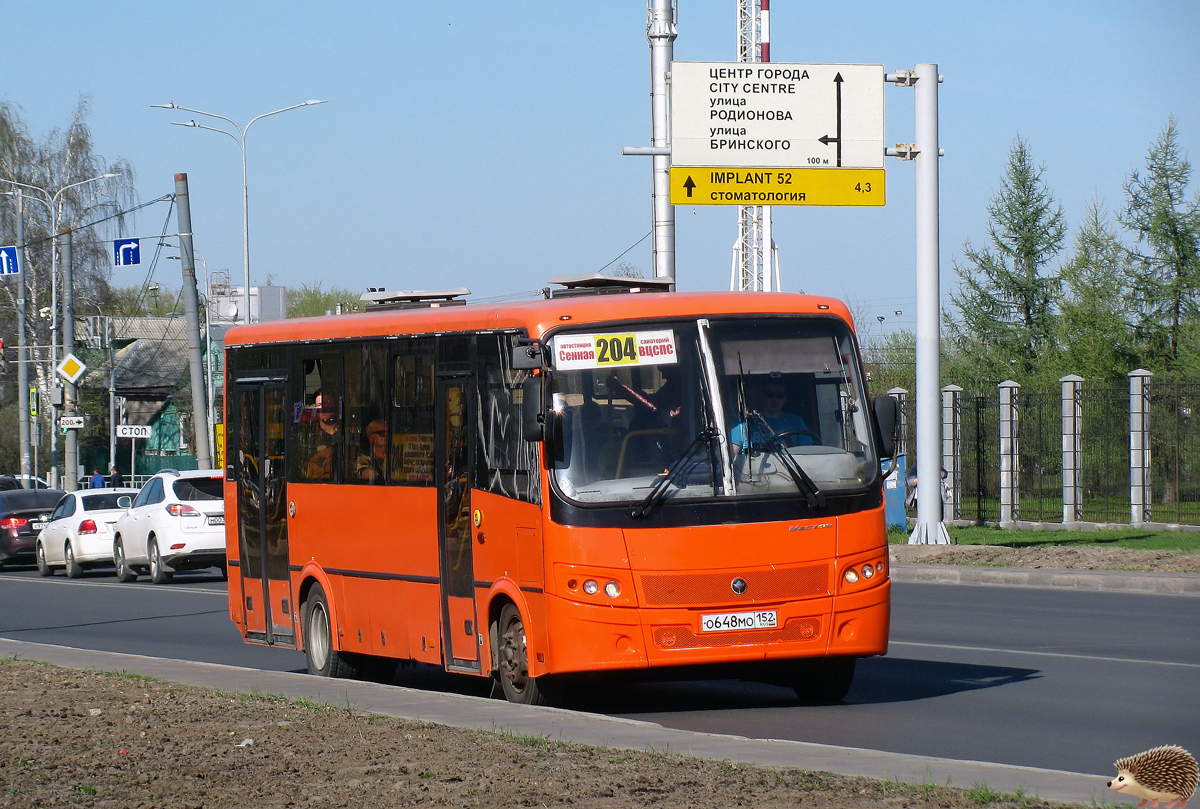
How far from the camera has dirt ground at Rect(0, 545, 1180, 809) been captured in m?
7.04

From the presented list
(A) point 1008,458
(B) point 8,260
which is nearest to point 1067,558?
(A) point 1008,458

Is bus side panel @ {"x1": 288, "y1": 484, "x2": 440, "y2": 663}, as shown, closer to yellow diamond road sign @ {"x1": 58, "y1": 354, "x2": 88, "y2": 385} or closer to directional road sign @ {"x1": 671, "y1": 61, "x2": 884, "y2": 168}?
directional road sign @ {"x1": 671, "y1": 61, "x2": 884, "y2": 168}

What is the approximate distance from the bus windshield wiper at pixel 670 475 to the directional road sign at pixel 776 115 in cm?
1737

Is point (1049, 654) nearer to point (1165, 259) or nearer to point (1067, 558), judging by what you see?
point (1067, 558)

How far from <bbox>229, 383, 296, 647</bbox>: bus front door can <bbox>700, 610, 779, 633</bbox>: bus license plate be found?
470 centimetres

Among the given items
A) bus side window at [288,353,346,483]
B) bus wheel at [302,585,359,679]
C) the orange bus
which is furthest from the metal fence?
the orange bus

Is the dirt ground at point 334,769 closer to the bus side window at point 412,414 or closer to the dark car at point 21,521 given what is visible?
the bus side window at point 412,414

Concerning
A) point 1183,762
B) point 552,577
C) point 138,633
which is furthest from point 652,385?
point 138,633

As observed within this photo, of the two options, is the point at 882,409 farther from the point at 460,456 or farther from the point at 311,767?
the point at 311,767

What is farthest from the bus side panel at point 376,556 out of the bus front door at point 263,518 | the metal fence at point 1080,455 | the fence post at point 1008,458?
the fence post at point 1008,458

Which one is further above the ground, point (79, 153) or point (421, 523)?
point (79, 153)

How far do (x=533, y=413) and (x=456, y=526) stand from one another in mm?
1575

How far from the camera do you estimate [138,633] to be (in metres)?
18.3

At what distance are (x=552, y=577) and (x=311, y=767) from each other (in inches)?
101
